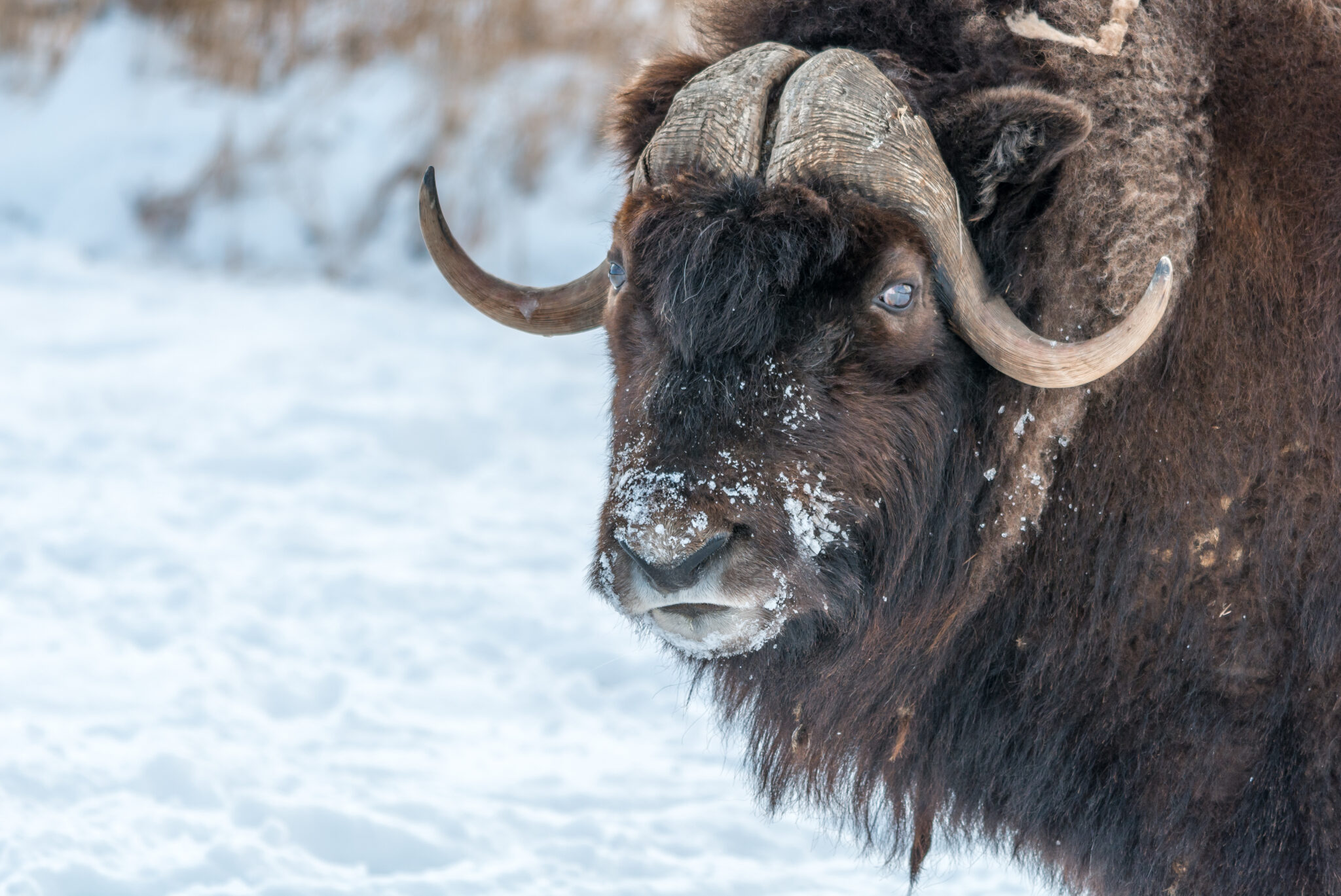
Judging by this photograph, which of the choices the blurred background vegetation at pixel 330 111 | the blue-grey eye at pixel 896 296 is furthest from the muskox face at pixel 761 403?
the blurred background vegetation at pixel 330 111

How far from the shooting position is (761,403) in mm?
2111

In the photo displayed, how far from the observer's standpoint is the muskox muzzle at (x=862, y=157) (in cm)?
210

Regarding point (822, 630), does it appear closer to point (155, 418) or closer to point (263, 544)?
point (263, 544)

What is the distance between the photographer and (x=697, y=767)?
3.79 metres

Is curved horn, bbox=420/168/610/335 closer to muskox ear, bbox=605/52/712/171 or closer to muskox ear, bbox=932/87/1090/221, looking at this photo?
muskox ear, bbox=605/52/712/171

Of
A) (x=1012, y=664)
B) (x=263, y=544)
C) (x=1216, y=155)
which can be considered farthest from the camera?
(x=263, y=544)

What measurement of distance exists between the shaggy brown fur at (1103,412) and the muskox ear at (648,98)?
315 mm

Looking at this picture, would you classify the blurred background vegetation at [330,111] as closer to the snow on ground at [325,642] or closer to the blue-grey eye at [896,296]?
the snow on ground at [325,642]

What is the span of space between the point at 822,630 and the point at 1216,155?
1.09 meters

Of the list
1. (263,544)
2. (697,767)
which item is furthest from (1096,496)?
(263,544)

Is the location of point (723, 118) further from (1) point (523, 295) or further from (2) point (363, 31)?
(2) point (363, 31)

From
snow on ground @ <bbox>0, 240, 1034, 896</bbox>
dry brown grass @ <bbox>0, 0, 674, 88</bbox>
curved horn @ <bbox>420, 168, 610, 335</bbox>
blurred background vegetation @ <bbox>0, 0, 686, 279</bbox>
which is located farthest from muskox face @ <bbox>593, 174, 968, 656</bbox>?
dry brown grass @ <bbox>0, 0, 674, 88</bbox>

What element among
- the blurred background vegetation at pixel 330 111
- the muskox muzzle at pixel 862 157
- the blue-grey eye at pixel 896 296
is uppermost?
the muskox muzzle at pixel 862 157

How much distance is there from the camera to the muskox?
2111 mm
